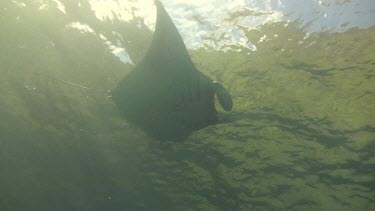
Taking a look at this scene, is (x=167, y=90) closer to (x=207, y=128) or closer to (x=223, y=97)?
(x=223, y=97)

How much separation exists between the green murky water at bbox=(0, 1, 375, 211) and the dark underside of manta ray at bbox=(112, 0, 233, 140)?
1.69 meters

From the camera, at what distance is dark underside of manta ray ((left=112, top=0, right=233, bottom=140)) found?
22.3 ft

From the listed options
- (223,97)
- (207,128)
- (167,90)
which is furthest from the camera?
(207,128)

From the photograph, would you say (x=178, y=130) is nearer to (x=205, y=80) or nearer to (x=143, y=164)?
(x=205, y=80)

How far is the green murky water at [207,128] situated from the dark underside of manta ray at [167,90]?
1.69 meters

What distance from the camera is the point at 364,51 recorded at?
8.85 metres

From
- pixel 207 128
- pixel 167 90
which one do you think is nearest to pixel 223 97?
pixel 167 90

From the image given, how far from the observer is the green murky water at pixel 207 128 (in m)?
9.14

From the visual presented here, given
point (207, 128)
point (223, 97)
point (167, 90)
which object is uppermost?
point (167, 90)

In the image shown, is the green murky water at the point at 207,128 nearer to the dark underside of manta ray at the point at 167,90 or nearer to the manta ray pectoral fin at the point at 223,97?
the dark underside of manta ray at the point at 167,90

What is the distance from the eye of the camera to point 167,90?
793cm

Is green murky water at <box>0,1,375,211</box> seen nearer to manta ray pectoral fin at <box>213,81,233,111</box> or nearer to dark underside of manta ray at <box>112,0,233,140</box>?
dark underside of manta ray at <box>112,0,233,140</box>

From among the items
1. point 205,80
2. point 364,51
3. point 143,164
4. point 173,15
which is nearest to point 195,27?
point 173,15

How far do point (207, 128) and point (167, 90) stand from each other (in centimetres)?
427
